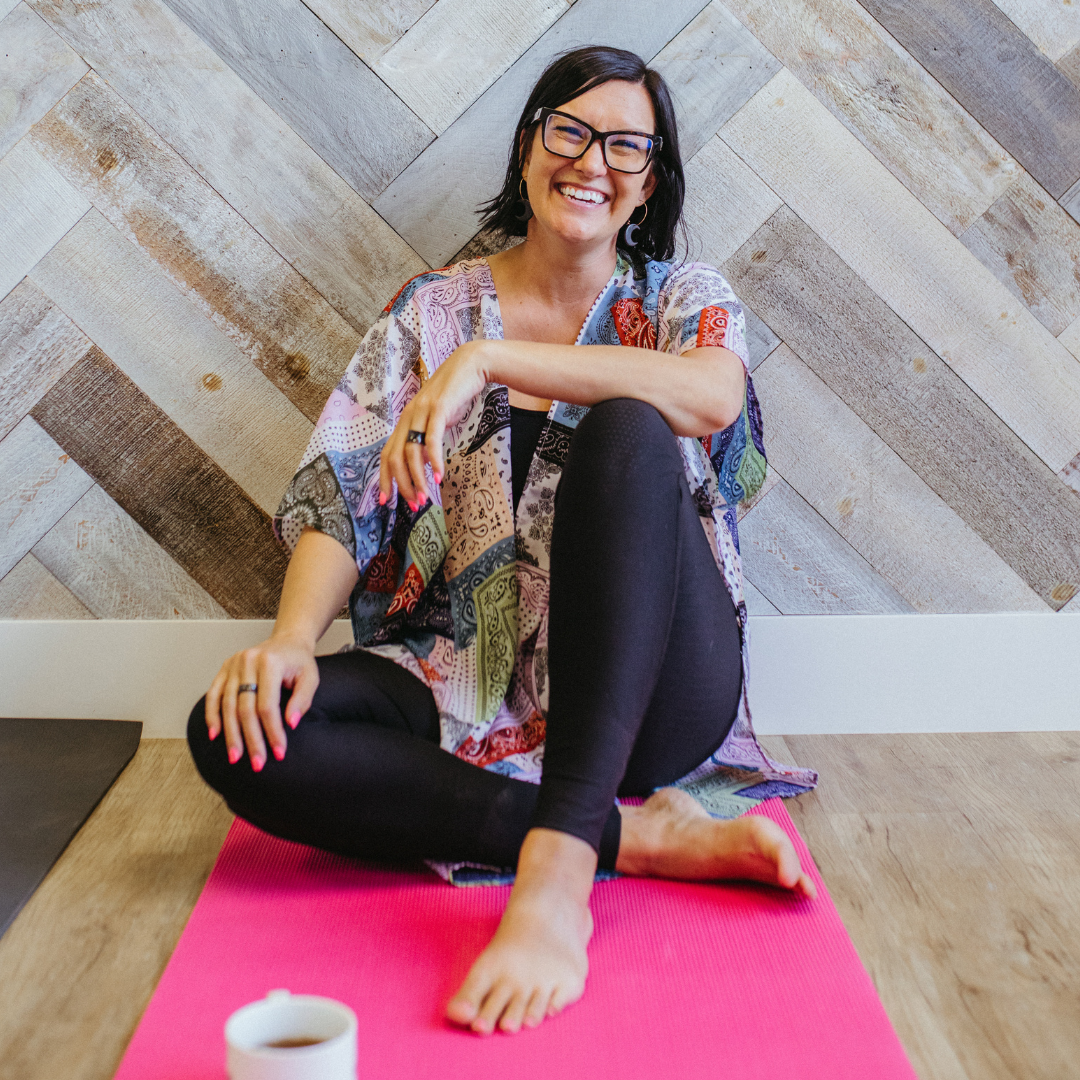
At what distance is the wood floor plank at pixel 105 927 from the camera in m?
0.84

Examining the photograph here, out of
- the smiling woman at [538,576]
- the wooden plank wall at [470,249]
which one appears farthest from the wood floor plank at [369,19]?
the smiling woman at [538,576]

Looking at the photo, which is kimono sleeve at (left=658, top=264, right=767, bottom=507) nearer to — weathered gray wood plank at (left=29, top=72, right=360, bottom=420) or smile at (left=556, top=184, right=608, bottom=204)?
smile at (left=556, top=184, right=608, bottom=204)

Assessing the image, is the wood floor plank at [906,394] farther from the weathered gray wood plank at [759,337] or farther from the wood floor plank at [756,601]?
the wood floor plank at [756,601]

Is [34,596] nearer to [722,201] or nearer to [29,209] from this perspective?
[29,209]

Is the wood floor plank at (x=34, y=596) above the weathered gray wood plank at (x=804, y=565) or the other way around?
above

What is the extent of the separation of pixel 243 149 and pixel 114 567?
71 centimetres

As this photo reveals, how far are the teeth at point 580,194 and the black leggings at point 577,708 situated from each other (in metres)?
0.36

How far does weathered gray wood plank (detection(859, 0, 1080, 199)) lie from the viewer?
58.2 inches

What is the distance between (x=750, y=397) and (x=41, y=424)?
1138 mm

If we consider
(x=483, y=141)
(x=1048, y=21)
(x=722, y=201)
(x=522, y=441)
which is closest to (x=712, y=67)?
(x=722, y=201)

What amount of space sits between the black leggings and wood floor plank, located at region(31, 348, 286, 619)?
0.51 metres

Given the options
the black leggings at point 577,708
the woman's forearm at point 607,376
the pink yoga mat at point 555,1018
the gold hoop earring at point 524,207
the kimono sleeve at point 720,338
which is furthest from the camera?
the gold hoop earring at point 524,207

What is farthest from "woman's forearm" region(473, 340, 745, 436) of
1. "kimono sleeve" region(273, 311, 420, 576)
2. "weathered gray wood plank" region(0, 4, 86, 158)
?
"weathered gray wood plank" region(0, 4, 86, 158)

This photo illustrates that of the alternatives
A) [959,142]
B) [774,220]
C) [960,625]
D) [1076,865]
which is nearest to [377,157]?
[774,220]
